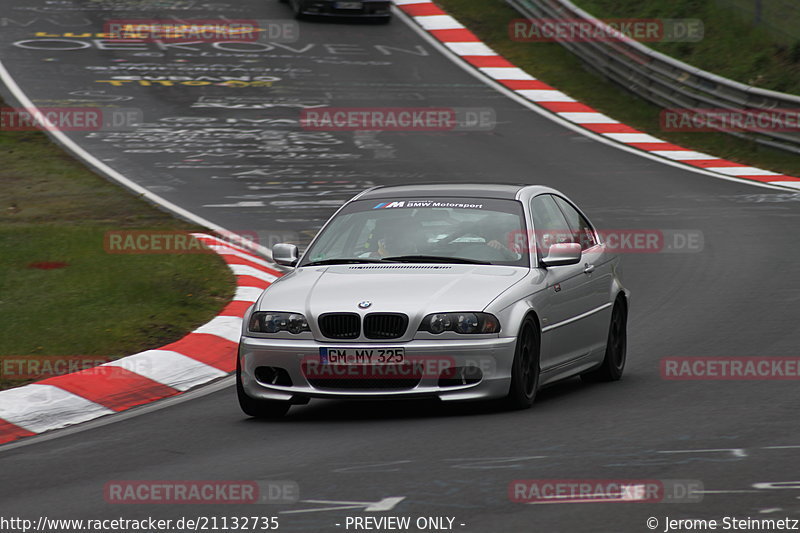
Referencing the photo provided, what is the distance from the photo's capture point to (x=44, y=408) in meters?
8.98

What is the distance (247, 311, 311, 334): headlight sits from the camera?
27.6ft

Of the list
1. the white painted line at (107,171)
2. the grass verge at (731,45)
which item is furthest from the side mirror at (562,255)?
the grass verge at (731,45)

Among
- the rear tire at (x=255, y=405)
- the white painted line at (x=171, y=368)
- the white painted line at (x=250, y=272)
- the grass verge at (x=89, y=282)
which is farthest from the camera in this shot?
the white painted line at (x=250, y=272)

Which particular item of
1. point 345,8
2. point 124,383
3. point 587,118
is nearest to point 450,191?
point 124,383

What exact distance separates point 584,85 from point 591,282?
19197mm

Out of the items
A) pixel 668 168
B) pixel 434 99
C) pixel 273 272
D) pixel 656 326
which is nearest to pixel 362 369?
pixel 656 326

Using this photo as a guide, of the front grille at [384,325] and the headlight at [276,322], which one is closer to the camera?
the front grille at [384,325]

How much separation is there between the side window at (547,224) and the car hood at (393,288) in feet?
1.87

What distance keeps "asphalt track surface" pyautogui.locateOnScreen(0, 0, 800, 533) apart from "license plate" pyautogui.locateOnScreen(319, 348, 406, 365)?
39 centimetres

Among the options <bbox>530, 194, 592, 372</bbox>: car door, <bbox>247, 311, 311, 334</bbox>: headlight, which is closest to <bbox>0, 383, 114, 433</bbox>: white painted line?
<bbox>247, 311, 311, 334</bbox>: headlight

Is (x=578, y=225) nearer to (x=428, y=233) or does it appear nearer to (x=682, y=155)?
(x=428, y=233)

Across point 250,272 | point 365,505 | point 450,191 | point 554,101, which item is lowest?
point 554,101

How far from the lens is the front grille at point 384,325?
27.0 ft

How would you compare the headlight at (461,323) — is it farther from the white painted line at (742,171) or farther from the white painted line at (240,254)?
the white painted line at (742,171)
